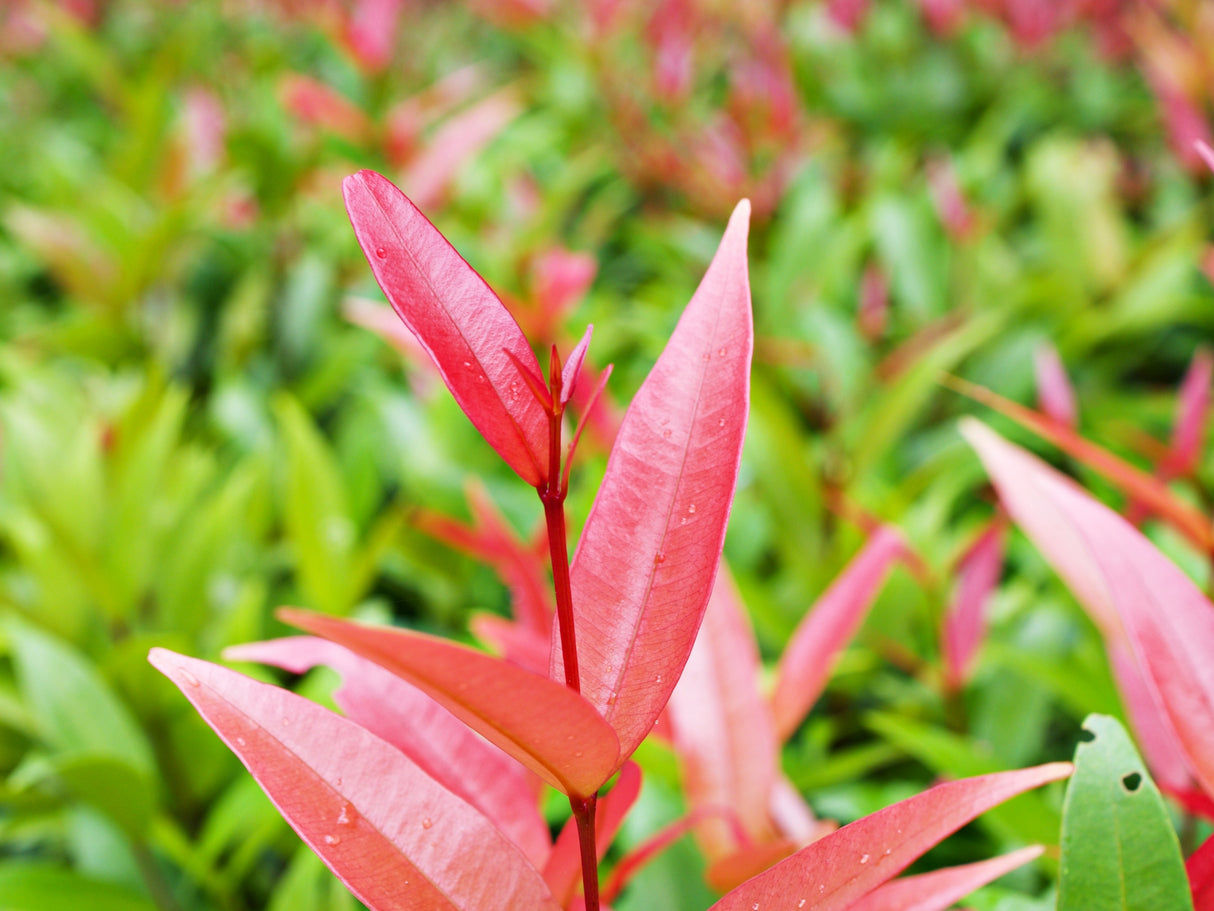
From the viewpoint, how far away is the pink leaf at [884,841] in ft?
1.05

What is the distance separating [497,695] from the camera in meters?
0.29

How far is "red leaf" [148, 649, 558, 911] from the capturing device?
32 cm

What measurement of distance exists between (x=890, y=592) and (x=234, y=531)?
2.11 ft

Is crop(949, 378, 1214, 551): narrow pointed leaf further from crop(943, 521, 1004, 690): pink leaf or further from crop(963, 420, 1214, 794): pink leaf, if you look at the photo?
crop(943, 521, 1004, 690): pink leaf

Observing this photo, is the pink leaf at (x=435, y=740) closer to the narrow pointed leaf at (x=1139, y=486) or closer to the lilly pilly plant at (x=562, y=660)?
the lilly pilly plant at (x=562, y=660)

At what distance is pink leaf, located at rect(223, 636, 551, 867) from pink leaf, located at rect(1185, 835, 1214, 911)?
25 cm

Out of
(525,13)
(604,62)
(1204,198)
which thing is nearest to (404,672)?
(1204,198)

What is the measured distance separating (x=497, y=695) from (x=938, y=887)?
0.55 feet

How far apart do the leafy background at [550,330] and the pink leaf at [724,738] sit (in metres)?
0.12

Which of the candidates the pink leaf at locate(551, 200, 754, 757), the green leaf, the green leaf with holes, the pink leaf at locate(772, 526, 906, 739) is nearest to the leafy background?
the green leaf

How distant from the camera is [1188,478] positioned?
738mm

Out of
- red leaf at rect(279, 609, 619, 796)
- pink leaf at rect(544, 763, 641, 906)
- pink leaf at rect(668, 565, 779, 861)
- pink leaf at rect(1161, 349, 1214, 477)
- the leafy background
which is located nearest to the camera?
red leaf at rect(279, 609, 619, 796)

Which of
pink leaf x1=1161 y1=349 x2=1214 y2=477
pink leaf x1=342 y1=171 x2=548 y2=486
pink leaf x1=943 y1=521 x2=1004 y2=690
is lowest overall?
pink leaf x1=943 y1=521 x2=1004 y2=690

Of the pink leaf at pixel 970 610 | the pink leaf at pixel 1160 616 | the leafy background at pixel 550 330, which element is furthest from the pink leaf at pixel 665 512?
the pink leaf at pixel 970 610
